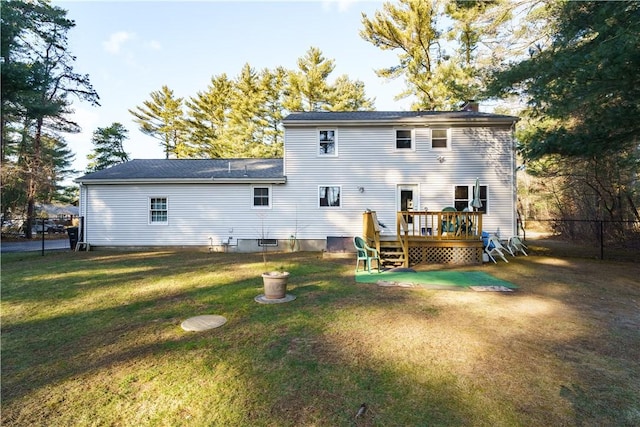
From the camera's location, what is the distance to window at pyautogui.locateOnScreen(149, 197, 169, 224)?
1293 cm

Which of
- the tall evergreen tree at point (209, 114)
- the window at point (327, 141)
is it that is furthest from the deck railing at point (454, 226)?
the tall evergreen tree at point (209, 114)

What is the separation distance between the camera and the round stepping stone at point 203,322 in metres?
4.36

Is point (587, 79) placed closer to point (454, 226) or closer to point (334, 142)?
point (454, 226)

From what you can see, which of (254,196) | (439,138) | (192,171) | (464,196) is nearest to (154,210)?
(192,171)

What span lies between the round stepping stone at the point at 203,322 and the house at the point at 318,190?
26.2 feet

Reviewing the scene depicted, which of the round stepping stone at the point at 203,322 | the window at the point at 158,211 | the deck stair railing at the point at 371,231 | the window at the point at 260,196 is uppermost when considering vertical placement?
the window at the point at 260,196

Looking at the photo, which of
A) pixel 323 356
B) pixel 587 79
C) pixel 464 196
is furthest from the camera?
pixel 464 196

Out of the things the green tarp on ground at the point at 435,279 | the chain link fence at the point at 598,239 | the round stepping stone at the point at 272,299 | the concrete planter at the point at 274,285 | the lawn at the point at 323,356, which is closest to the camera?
the lawn at the point at 323,356

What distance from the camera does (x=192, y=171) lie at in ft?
45.2

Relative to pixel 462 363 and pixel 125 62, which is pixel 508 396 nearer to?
pixel 462 363

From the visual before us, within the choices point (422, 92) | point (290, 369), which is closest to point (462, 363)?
point (290, 369)

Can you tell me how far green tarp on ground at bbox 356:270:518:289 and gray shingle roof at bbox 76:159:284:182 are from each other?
6.51 m

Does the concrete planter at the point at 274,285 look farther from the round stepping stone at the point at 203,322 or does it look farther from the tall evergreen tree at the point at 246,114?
the tall evergreen tree at the point at 246,114

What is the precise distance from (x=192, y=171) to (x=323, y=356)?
12.3 meters
